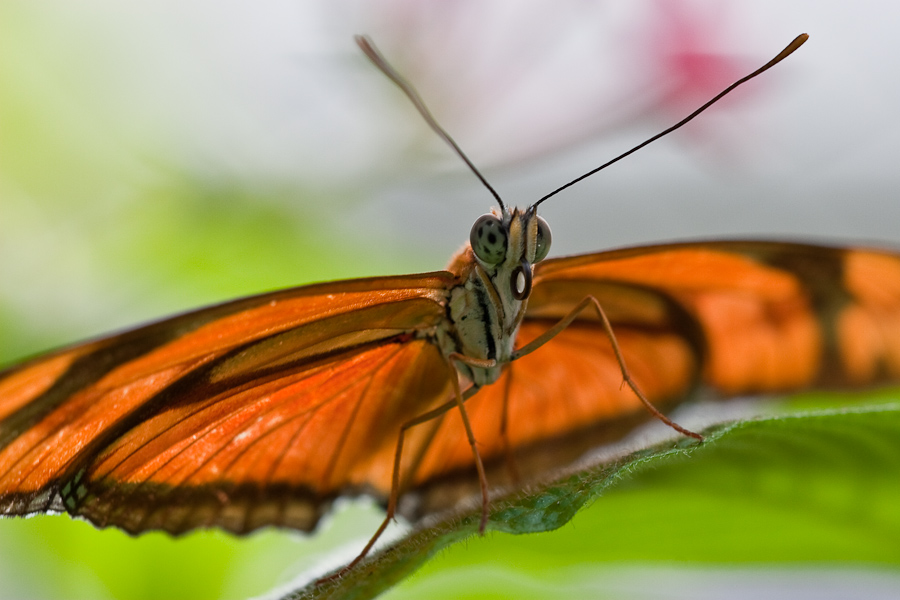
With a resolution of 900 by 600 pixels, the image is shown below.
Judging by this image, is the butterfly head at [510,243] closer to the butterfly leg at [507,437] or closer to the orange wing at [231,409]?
the orange wing at [231,409]

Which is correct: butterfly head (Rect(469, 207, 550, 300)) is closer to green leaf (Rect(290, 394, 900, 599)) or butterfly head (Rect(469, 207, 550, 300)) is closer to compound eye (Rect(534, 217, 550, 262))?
compound eye (Rect(534, 217, 550, 262))

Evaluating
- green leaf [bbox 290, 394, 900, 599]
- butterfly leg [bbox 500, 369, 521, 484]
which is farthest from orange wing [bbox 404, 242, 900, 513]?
green leaf [bbox 290, 394, 900, 599]

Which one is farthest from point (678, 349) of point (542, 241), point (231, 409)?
point (231, 409)

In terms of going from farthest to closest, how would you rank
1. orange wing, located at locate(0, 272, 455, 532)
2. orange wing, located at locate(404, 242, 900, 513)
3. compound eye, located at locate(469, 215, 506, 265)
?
orange wing, located at locate(404, 242, 900, 513) → compound eye, located at locate(469, 215, 506, 265) → orange wing, located at locate(0, 272, 455, 532)

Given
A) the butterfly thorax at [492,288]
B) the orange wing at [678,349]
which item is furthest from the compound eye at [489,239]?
the orange wing at [678,349]

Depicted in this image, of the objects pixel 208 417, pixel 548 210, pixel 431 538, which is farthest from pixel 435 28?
pixel 548 210

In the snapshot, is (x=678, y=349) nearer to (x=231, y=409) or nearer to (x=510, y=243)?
(x=510, y=243)
